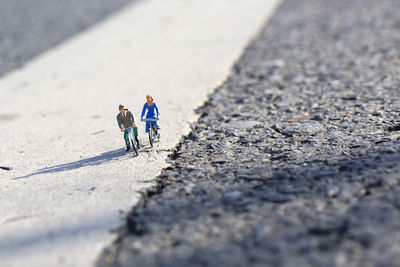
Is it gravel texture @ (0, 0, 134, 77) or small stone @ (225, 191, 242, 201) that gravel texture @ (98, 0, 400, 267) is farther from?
gravel texture @ (0, 0, 134, 77)

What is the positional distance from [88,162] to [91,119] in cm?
111

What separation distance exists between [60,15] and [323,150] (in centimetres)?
843

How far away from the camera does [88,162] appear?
3352 millimetres

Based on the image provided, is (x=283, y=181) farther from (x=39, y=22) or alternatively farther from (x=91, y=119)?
(x=39, y=22)

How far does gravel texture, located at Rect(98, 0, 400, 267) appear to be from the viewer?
82.8 inches

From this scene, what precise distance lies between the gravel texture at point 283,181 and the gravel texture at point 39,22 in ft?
12.0

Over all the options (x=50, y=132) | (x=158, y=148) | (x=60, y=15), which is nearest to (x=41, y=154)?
(x=50, y=132)

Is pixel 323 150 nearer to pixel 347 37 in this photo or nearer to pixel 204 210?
pixel 204 210

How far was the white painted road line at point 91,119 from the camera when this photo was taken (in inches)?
97.3

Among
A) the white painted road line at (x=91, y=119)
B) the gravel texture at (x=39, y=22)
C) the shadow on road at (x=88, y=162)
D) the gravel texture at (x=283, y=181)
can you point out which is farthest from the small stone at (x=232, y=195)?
the gravel texture at (x=39, y=22)

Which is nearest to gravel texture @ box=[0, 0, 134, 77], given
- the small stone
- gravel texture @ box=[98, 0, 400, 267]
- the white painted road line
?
the white painted road line

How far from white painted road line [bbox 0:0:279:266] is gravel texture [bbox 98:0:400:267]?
0.69 feet

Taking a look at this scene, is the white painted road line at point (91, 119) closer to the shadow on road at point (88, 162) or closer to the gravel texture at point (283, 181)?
the shadow on road at point (88, 162)

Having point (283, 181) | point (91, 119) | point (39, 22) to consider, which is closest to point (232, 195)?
point (283, 181)
